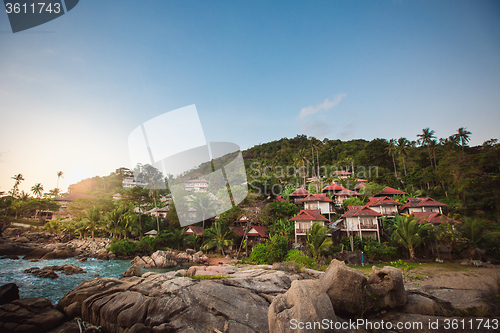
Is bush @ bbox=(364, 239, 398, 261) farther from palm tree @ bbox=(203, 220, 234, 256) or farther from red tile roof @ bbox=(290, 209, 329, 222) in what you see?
palm tree @ bbox=(203, 220, 234, 256)

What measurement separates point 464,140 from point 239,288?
4354 cm

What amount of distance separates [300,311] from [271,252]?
11839 mm

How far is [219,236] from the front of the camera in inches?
866

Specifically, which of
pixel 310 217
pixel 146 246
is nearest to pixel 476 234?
pixel 310 217

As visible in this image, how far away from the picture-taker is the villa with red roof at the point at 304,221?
19.7 m

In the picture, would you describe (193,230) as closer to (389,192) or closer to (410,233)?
(410,233)

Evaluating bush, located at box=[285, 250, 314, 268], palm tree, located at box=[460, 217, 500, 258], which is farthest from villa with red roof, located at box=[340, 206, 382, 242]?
bush, located at box=[285, 250, 314, 268]

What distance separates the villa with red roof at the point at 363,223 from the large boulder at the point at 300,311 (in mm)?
15191

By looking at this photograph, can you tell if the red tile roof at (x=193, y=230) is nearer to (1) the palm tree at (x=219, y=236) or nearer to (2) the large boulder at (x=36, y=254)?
(1) the palm tree at (x=219, y=236)

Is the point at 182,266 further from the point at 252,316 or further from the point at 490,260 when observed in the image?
the point at 490,260

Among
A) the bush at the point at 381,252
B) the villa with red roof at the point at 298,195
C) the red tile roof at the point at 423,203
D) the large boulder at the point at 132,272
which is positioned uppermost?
the villa with red roof at the point at 298,195

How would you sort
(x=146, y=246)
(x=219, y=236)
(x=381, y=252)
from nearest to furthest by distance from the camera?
(x=381, y=252) < (x=219, y=236) < (x=146, y=246)

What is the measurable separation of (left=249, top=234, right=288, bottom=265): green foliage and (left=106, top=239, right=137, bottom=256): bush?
13517 mm

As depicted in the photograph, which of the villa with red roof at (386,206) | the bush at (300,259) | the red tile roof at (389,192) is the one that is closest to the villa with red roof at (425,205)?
the villa with red roof at (386,206)
